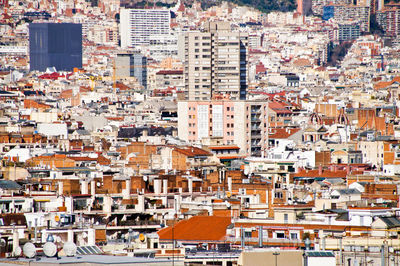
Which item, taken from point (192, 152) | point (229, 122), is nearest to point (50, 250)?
point (192, 152)

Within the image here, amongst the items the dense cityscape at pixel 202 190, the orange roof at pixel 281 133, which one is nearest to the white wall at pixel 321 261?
the dense cityscape at pixel 202 190

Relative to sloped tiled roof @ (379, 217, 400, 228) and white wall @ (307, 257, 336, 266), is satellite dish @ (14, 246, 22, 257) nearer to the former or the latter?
white wall @ (307, 257, 336, 266)

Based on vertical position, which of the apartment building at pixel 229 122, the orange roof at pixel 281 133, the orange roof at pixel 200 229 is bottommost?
the orange roof at pixel 281 133

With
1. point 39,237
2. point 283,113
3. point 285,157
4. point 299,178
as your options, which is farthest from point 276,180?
point 283,113

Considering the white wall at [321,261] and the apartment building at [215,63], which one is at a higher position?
the white wall at [321,261]

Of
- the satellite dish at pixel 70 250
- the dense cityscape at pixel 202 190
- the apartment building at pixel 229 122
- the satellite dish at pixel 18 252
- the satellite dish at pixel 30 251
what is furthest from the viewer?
the apartment building at pixel 229 122

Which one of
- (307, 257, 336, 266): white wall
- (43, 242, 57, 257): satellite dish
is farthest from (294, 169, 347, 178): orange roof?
(43, 242, 57, 257): satellite dish

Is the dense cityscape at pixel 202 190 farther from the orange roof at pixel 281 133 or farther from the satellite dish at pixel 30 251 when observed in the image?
the orange roof at pixel 281 133
